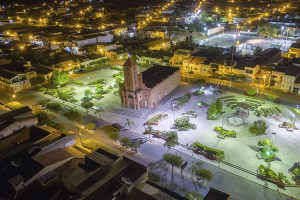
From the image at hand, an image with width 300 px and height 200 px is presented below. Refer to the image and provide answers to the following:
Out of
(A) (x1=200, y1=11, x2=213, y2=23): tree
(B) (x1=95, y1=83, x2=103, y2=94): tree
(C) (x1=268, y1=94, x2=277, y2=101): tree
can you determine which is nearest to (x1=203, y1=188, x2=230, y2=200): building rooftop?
(C) (x1=268, y1=94, x2=277, y2=101): tree

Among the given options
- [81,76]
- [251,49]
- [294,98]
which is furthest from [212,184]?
[251,49]

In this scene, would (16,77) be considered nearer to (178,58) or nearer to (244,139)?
(178,58)

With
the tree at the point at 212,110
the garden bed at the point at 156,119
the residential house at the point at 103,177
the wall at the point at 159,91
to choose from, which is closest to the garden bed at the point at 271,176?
the tree at the point at 212,110

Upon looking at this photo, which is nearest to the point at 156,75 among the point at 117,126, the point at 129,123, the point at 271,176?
the point at 129,123

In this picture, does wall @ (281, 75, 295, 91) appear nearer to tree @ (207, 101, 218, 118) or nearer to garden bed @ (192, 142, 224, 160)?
tree @ (207, 101, 218, 118)

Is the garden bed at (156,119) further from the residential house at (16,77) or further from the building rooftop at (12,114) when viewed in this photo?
the residential house at (16,77)

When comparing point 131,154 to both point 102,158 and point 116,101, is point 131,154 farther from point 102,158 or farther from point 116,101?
point 116,101
